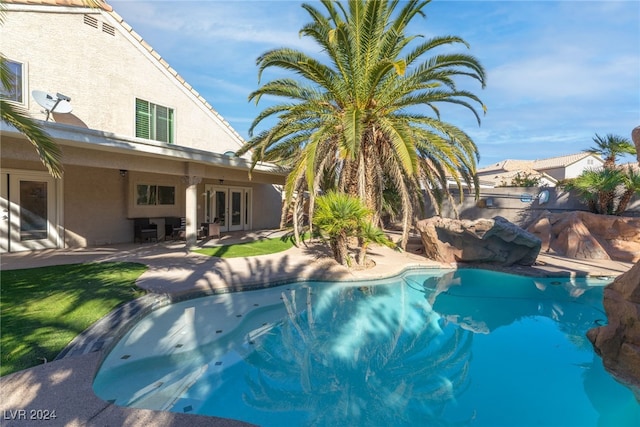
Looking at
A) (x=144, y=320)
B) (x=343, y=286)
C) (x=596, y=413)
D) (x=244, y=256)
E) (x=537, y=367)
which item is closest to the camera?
(x=596, y=413)

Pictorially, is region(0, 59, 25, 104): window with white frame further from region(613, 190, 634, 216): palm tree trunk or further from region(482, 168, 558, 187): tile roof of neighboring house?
region(482, 168, 558, 187): tile roof of neighboring house

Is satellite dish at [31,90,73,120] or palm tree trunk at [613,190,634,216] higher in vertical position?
satellite dish at [31,90,73,120]

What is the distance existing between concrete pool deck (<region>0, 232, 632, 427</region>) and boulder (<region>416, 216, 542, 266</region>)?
588 mm

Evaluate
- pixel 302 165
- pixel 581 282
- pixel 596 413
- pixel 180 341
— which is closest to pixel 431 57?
pixel 302 165

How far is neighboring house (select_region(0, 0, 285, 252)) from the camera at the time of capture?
A: 1036 cm

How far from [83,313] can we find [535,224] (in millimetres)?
18524

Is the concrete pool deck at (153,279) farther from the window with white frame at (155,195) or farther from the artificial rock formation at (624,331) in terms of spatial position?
the artificial rock formation at (624,331)

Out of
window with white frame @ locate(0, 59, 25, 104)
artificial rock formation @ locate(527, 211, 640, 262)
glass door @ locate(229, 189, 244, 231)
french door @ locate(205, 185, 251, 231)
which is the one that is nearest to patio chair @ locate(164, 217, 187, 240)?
french door @ locate(205, 185, 251, 231)

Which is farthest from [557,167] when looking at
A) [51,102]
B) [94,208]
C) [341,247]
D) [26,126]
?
[26,126]

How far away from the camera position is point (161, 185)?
14.9 metres

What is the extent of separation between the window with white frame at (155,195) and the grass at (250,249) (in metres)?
4.24

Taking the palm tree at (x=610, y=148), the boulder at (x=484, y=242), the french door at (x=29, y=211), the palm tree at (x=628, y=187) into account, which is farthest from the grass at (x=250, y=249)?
the palm tree at (x=610, y=148)

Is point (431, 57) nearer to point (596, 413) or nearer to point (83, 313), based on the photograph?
point (596, 413)

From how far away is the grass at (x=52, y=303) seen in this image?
447 cm
